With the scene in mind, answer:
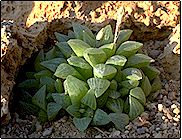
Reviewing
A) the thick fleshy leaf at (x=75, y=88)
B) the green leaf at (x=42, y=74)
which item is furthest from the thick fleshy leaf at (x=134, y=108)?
the green leaf at (x=42, y=74)

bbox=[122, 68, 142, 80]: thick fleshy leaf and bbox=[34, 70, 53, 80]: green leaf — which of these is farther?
bbox=[34, 70, 53, 80]: green leaf

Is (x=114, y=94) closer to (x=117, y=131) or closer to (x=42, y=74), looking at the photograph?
(x=117, y=131)

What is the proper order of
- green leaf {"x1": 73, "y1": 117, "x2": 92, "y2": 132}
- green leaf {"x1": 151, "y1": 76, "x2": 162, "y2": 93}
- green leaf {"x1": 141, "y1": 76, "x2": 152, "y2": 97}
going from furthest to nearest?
green leaf {"x1": 151, "y1": 76, "x2": 162, "y2": 93}
green leaf {"x1": 141, "y1": 76, "x2": 152, "y2": 97}
green leaf {"x1": 73, "y1": 117, "x2": 92, "y2": 132}

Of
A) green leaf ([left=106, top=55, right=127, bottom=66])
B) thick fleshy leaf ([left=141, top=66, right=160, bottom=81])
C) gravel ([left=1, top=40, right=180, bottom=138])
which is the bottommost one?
gravel ([left=1, top=40, right=180, bottom=138])

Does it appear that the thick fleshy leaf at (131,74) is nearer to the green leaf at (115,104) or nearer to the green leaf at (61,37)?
the green leaf at (115,104)

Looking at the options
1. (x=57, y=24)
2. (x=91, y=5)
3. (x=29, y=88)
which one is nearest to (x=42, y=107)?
(x=29, y=88)

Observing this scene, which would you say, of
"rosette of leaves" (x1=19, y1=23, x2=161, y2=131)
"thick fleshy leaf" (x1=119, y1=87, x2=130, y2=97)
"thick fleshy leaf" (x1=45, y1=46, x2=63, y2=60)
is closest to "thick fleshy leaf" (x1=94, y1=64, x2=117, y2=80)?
"rosette of leaves" (x1=19, y1=23, x2=161, y2=131)

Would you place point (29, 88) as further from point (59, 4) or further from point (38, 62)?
point (59, 4)

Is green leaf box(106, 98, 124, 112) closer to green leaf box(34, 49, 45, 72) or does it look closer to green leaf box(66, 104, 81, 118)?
green leaf box(66, 104, 81, 118)
